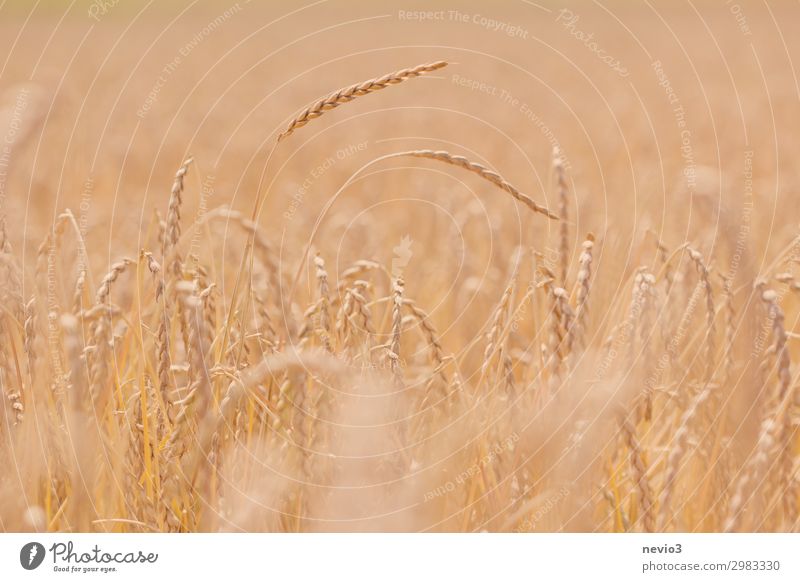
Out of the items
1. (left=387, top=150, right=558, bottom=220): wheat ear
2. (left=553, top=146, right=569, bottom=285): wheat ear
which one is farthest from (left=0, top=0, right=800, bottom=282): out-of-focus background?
(left=387, top=150, right=558, bottom=220): wheat ear

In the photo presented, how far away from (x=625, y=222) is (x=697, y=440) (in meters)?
0.86
